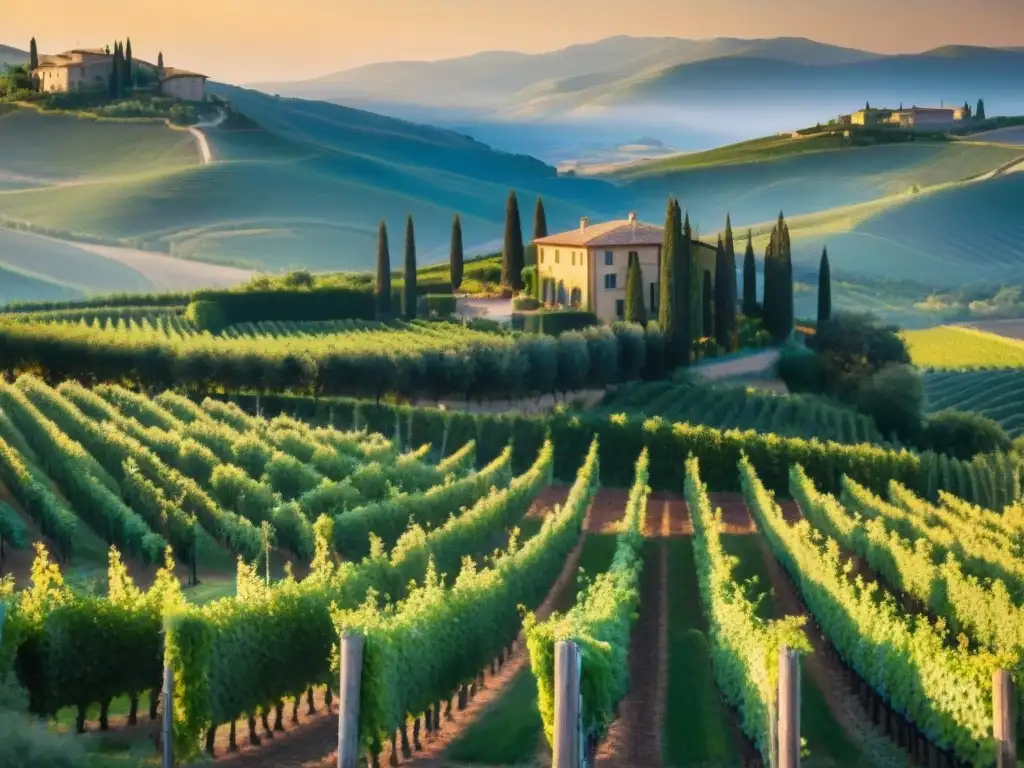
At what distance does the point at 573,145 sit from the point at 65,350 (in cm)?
14651

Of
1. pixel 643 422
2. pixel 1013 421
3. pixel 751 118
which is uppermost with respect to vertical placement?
pixel 751 118

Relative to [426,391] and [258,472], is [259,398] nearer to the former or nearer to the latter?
[426,391]

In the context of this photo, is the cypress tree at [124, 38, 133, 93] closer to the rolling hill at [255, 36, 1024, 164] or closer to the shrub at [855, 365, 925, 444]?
the rolling hill at [255, 36, 1024, 164]

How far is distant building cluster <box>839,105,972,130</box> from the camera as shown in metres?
136

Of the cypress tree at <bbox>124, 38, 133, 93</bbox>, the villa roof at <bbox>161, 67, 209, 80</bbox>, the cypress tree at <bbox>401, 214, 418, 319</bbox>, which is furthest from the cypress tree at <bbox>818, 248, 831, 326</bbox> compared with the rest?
the villa roof at <bbox>161, 67, 209, 80</bbox>

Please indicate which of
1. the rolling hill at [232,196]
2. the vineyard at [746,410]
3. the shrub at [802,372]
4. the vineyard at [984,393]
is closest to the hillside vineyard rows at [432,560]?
the vineyard at [746,410]

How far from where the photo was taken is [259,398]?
35688 mm

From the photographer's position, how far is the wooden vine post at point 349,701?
10.3 m

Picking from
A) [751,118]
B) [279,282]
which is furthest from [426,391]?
[751,118]

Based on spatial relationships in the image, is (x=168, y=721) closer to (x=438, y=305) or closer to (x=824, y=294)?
(x=438, y=305)

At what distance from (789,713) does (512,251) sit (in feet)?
155

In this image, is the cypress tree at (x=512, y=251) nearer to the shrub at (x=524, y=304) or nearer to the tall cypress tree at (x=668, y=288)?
the shrub at (x=524, y=304)

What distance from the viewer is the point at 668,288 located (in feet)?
147

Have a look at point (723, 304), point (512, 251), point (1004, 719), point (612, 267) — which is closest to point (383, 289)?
point (512, 251)
